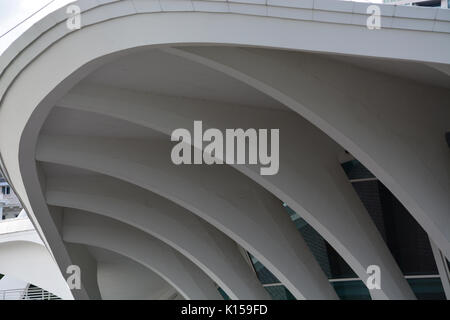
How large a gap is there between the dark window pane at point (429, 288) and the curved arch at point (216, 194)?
6.47ft

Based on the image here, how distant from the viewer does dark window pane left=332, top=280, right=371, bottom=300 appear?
17719 millimetres

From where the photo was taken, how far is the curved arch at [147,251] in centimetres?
2194

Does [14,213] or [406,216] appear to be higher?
[14,213]

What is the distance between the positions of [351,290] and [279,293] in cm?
461

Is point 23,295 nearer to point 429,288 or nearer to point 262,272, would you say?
point 262,272

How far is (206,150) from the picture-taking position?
12.4 metres

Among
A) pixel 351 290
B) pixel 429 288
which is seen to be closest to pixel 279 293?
A: pixel 351 290

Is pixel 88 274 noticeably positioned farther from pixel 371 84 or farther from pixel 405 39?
pixel 405 39

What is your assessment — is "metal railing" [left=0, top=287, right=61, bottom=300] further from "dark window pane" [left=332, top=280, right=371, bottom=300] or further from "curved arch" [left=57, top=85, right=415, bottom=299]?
"curved arch" [left=57, top=85, right=415, bottom=299]

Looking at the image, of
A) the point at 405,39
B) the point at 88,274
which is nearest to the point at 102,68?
the point at 405,39

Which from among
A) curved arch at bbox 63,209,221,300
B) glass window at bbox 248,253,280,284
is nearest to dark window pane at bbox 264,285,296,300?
glass window at bbox 248,253,280,284

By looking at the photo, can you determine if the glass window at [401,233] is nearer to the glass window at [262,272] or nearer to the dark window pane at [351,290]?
the dark window pane at [351,290]

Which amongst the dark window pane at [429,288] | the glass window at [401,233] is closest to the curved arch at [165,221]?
the glass window at [401,233]

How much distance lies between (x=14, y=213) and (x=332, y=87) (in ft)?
267
